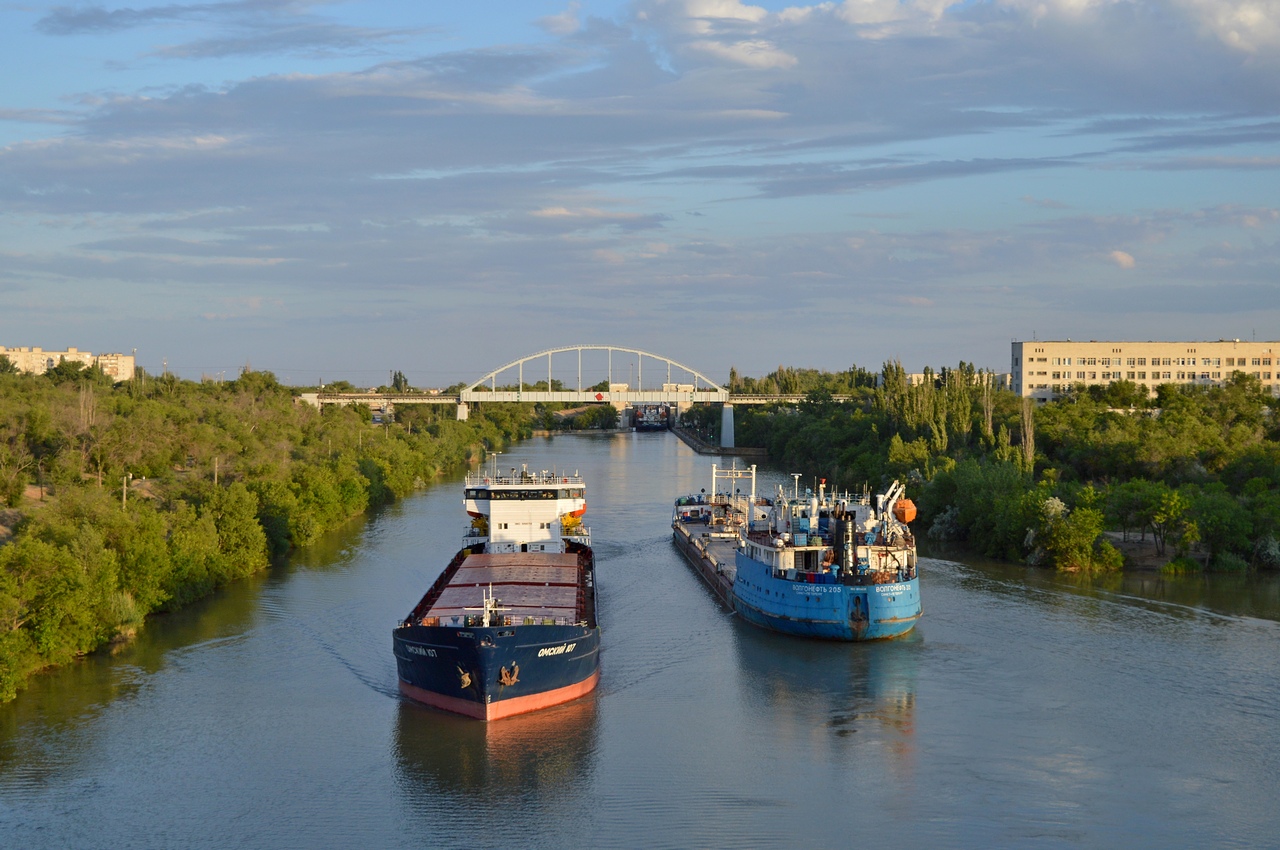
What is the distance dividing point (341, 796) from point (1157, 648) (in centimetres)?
1679

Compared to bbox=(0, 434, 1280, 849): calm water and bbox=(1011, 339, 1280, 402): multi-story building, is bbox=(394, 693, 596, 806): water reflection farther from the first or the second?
bbox=(1011, 339, 1280, 402): multi-story building

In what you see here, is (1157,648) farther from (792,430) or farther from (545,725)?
(792,430)

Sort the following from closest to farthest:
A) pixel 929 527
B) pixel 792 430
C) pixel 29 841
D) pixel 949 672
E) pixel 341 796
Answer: pixel 29 841, pixel 341 796, pixel 949 672, pixel 929 527, pixel 792 430

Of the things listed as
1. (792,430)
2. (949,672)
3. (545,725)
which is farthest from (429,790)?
(792,430)

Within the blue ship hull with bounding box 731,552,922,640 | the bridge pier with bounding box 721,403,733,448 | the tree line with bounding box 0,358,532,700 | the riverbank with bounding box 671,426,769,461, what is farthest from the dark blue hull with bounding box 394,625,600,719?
the bridge pier with bounding box 721,403,733,448

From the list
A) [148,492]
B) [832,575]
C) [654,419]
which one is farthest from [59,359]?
[832,575]

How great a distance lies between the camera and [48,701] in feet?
68.0

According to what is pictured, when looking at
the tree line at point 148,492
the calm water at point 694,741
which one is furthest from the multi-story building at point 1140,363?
the calm water at point 694,741

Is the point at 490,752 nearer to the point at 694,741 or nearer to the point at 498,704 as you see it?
the point at 498,704

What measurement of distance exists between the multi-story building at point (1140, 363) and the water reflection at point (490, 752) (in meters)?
62.7

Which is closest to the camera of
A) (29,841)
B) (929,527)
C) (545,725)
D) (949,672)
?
(29,841)

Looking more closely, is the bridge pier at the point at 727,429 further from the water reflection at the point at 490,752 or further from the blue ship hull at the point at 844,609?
the water reflection at the point at 490,752

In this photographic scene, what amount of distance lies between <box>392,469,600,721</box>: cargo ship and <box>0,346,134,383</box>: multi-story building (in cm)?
9656

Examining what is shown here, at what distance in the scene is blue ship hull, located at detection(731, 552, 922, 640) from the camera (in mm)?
25266
